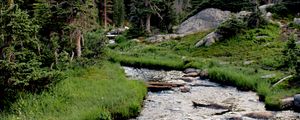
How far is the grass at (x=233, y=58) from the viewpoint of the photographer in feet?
87.1

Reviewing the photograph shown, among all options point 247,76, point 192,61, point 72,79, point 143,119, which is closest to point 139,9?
point 192,61

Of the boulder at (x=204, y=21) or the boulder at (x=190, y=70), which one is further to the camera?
the boulder at (x=204, y=21)

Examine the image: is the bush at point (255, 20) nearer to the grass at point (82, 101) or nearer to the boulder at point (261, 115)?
the grass at point (82, 101)

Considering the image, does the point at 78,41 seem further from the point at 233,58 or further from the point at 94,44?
the point at 233,58

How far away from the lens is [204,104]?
23.0m

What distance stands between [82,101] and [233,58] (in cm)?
2103

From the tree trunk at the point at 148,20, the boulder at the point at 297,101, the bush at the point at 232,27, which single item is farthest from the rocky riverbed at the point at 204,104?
the tree trunk at the point at 148,20

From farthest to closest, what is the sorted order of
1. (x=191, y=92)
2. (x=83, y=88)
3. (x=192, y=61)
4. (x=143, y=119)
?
1. (x=192, y=61)
2. (x=191, y=92)
3. (x=83, y=88)
4. (x=143, y=119)

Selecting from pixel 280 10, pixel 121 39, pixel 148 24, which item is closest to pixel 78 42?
pixel 121 39

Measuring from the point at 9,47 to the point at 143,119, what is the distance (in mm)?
6924

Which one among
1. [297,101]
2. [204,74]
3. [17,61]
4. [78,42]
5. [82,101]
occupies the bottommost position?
[204,74]

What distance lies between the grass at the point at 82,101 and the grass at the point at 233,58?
693 cm

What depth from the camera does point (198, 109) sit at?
72.9ft

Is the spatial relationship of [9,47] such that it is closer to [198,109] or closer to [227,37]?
[198,109]
